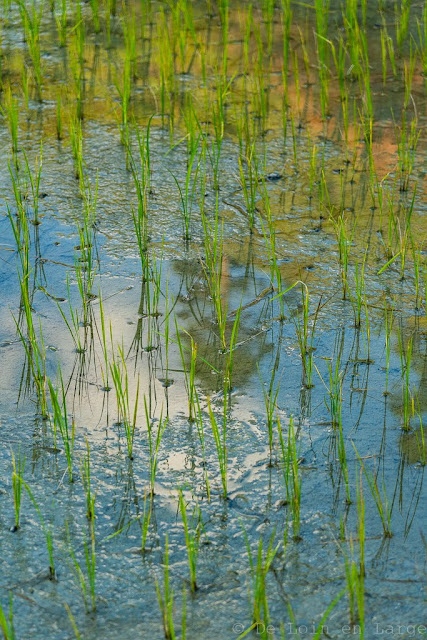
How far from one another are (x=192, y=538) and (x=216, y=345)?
34.5 inches

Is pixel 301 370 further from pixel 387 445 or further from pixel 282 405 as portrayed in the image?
pixel 387 445

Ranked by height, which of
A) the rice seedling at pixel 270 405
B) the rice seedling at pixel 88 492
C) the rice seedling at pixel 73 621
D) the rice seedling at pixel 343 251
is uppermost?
the rice seedling at pixel 343 251

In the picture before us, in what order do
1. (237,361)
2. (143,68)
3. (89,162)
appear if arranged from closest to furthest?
1. (237,361)
2. (89,162)
3. (143,68)

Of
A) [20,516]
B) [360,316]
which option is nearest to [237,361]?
[360,316]

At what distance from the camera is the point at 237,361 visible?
269 cm

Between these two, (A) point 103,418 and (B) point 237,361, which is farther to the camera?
(B) point 237,361

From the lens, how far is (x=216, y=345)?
9.03 ft

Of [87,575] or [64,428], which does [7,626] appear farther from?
[64,428]

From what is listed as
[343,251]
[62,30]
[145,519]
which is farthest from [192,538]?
[62,30]

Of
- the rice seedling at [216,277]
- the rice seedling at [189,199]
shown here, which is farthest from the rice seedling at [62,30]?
the rice seedling at [216,277]

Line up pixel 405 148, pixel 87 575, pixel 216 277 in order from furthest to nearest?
pixel 405 148 < pixel 216 277 < pixel 87 575

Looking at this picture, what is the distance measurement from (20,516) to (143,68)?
10.8 ft

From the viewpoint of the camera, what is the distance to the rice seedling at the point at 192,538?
5.93 feet

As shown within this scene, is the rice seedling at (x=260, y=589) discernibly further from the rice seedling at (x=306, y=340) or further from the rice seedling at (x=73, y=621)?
the rice seedling at (x=306, y=340)
